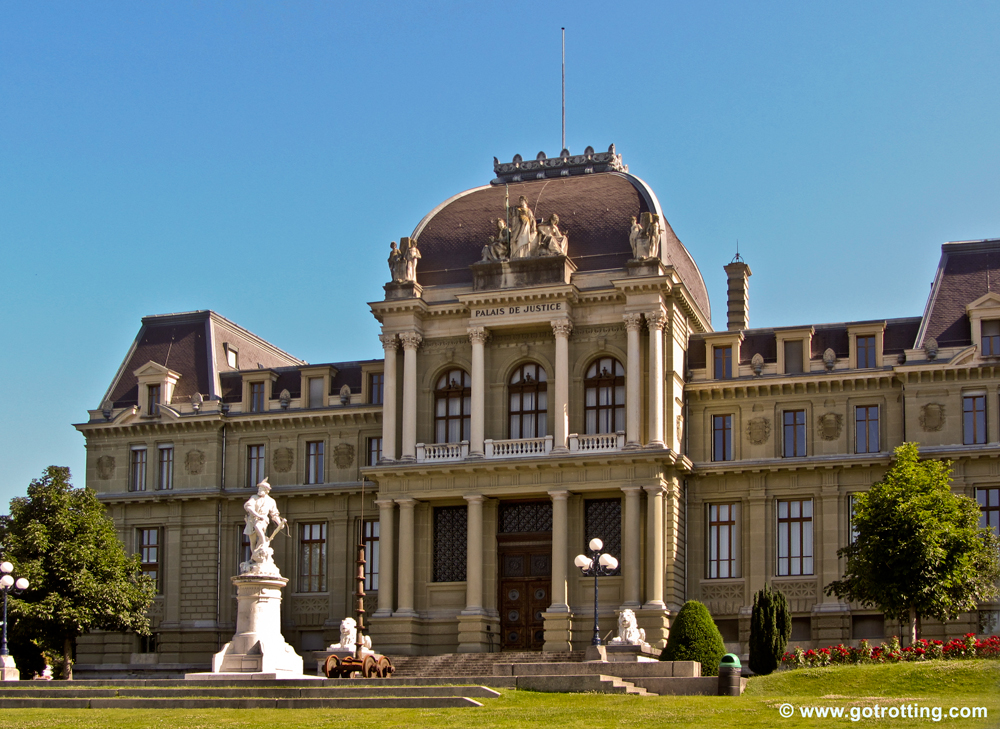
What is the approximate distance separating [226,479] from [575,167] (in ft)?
62.3

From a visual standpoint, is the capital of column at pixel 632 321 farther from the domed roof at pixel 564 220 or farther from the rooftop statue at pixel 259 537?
the rooftop statue at pixel 259 537

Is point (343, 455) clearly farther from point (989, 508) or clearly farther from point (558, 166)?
point (989, 508)

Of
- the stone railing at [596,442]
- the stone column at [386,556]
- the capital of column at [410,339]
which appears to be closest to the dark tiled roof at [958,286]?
the stone railing at [596,442]

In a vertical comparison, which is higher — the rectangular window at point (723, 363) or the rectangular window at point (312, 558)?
the rectangular window at point (723, 363)

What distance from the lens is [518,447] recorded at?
49.5 meters

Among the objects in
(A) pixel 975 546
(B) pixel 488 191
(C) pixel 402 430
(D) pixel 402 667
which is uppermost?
(B) pixel 488 191

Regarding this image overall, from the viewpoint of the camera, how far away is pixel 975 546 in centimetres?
4178

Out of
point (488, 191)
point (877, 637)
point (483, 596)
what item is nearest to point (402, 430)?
point (483, 596)

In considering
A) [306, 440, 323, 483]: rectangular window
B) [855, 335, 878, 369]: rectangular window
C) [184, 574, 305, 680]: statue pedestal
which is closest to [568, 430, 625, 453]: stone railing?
[855, 335, 878, 369]: rectangular window

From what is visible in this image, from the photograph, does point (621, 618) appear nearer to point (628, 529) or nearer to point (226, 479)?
point (628, 529)

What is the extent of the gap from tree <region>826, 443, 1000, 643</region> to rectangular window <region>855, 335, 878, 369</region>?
7863 mm

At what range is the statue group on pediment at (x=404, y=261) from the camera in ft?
172

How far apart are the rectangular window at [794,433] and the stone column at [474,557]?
36.7 ft

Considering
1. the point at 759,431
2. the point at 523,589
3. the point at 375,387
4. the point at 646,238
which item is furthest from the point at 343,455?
the point at 759,431
